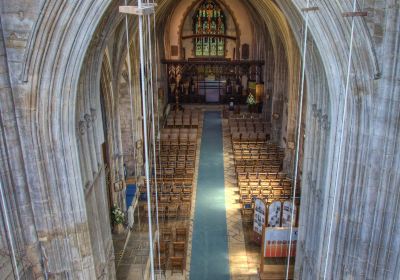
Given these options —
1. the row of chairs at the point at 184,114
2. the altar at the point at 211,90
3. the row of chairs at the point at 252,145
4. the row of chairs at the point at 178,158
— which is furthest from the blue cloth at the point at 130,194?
the altar at the point at 211,90

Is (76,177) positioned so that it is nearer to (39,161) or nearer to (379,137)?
(39,161)

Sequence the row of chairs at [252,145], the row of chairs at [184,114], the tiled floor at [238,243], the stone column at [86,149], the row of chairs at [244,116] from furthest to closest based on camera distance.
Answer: the row of chairs at [184,114] → the row of chairs at [244,116] → the row of chairs at [252,145] → the tiled floor at [238,243] → the stone column at [86,149]

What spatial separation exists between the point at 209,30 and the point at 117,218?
76.6 feet

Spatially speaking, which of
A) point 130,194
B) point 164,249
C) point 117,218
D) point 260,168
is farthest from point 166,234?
point 260,168

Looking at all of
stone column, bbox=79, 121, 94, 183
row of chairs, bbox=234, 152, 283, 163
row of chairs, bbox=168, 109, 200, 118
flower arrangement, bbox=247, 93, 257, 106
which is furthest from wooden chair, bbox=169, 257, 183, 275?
flower arrangement, bbox=247, 93, 257, 106

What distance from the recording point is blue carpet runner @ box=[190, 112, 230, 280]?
12.7 m

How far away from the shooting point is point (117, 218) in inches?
570

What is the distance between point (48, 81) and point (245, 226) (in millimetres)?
10079

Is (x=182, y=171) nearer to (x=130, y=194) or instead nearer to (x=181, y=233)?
(x=130, y=194)

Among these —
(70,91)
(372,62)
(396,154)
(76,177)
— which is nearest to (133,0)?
(70,91)

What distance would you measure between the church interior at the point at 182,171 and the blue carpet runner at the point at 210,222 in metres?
0.06

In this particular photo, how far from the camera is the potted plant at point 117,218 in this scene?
47.5ft

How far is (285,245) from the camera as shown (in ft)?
39.9

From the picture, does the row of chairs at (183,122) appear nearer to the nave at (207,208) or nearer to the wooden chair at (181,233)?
the nave at (207,208)
